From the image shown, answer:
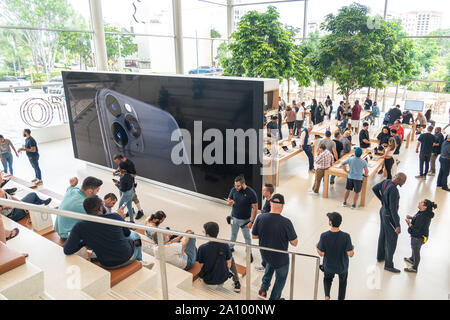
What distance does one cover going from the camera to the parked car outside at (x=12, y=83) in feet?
37.5

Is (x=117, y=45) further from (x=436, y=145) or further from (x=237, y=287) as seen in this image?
(x=237, y=287)

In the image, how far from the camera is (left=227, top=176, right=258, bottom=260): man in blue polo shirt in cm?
523

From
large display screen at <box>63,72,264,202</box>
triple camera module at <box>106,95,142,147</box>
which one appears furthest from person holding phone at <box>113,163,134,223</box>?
triple camera module at <box>106,95,142,147</box>

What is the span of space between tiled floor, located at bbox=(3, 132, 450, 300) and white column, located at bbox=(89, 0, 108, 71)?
167 inches

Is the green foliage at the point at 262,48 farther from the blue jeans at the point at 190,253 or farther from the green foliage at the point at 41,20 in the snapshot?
the blue jeans at the point at 190,253

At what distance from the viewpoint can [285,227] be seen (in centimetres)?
398

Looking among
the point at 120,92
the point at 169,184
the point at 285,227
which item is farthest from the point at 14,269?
the point at 120,92

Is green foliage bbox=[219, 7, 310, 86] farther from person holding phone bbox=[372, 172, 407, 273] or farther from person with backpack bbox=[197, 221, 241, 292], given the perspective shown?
person with backpack bbox=[197, 221, 241, 292]

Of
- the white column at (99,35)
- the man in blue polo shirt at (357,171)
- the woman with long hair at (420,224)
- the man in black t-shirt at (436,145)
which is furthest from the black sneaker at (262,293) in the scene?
the white column at (99,35)

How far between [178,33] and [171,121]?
1011cm

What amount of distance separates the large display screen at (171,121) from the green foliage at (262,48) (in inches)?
166

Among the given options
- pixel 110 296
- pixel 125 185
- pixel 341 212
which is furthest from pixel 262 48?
pixel 110 296
